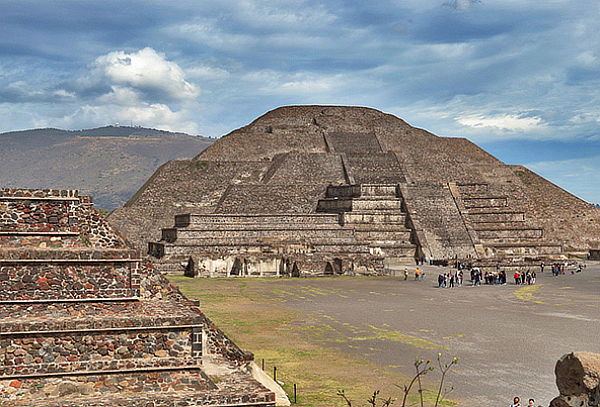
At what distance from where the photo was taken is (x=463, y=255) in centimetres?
4738

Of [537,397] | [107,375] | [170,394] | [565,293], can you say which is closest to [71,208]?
[107,375]

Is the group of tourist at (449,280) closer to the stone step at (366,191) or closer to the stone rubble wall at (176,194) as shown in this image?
the stone step at (366,191)

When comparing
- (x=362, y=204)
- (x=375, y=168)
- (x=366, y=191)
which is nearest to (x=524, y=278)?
(x=362, y=204)

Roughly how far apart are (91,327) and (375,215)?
39741 mm

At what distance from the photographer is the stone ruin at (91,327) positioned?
33.2 ft

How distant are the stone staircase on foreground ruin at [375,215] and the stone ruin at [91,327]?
3360 cm

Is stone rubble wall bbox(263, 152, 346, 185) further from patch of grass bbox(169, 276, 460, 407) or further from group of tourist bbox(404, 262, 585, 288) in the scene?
patch of grass bbox(169, 276, 460, 407)

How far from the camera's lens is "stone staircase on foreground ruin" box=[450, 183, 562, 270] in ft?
157

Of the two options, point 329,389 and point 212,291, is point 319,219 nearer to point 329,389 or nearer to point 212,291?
point 212,291

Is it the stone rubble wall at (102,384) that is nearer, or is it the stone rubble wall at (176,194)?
the stone rubble wall at (102,384)

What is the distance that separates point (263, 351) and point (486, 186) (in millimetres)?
41856

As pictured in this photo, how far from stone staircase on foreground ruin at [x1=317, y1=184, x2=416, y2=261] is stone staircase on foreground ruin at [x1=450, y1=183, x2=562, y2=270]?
4.96 meters

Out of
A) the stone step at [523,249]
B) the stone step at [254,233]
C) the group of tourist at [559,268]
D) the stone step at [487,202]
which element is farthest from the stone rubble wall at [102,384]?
the stone step at [487,202]

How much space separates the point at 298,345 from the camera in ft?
58.9
